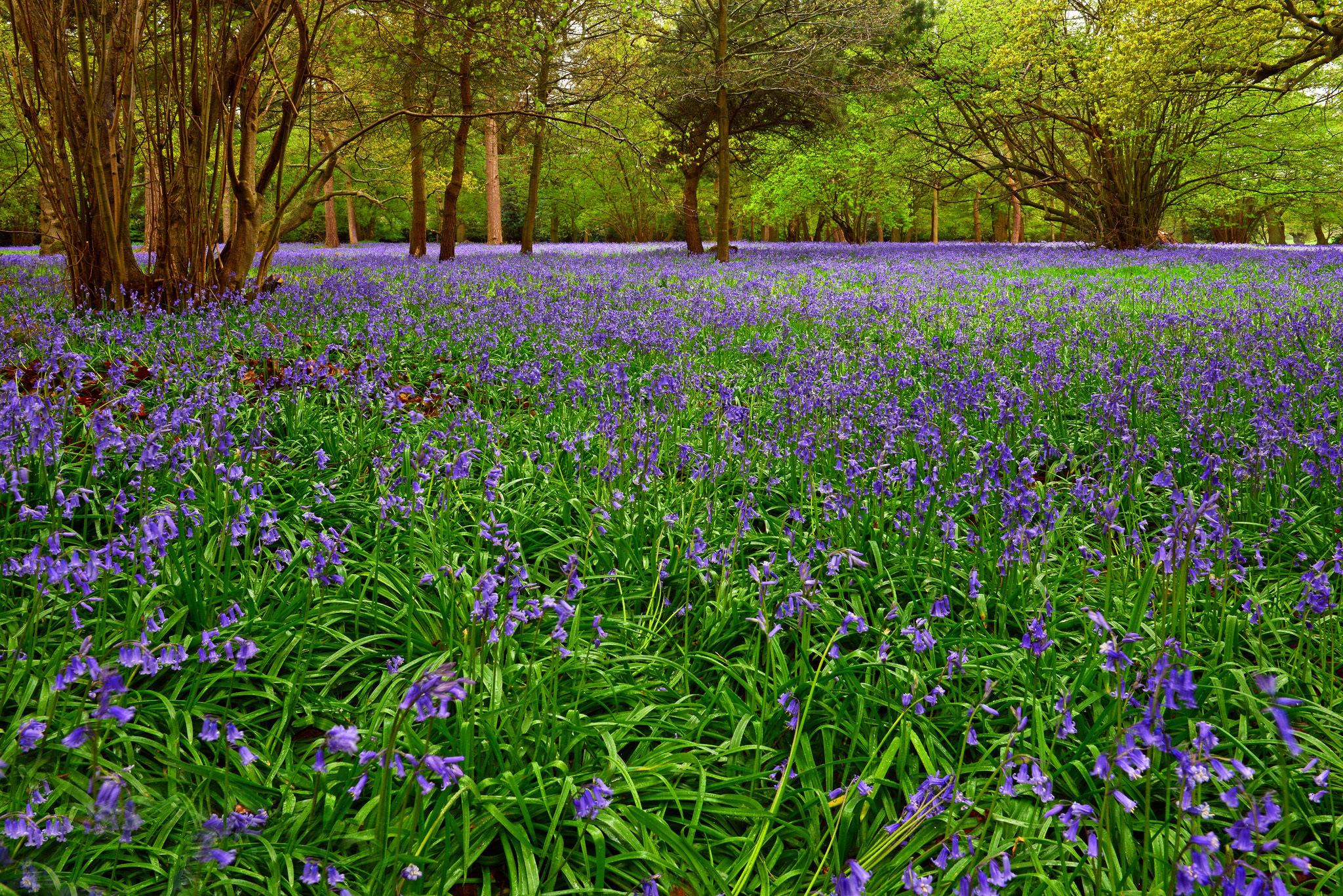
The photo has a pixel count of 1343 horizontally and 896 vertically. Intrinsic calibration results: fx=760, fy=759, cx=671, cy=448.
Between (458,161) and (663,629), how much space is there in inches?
799

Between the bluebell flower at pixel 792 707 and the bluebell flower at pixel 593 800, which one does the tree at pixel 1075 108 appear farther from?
the bluebell flower at pixel 593 800

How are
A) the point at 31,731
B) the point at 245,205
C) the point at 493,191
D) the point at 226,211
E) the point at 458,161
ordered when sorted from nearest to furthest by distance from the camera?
the point at 31,731 < the point at 245,205 < the point at 458,161 < the point at 493,191 < the point at 226,211

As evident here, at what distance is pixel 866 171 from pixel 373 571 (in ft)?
127

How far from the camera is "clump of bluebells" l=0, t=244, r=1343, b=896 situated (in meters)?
1.79

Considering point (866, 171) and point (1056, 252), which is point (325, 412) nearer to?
point (1056, 252)

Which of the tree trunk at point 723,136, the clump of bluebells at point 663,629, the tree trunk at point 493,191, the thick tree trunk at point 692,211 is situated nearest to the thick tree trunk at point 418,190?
the tree trunk at point 723,136

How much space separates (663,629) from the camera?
117 inches

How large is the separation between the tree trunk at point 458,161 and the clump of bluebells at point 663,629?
14377mm

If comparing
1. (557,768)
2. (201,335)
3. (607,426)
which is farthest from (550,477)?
(201,335)

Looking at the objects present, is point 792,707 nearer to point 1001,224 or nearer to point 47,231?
point 47,231

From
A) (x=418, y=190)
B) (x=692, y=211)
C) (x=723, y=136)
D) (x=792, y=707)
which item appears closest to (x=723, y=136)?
(x=723, y=136)

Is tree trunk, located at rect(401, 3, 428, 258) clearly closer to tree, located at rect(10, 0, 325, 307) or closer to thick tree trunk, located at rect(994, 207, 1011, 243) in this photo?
tree, located at rect(10, 0, 325, 307)

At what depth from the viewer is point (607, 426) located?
13.4 ft

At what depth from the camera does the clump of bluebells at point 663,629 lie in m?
1.79
